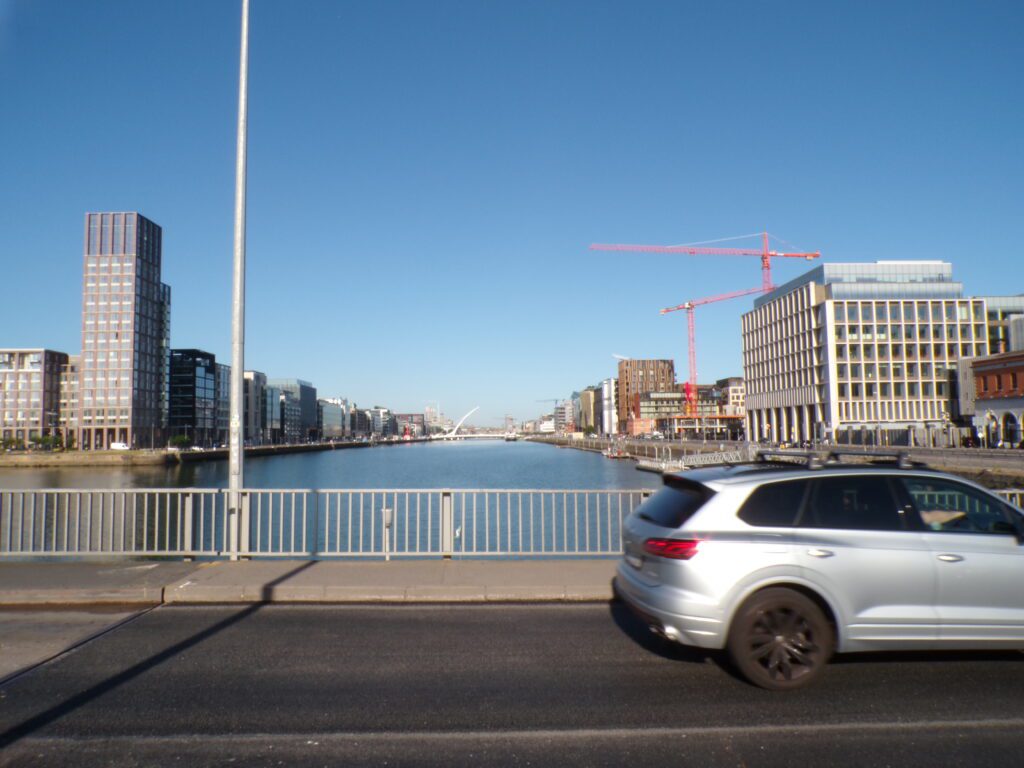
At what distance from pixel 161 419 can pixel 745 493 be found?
160493 mm

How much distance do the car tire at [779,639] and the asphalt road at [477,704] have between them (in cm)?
17

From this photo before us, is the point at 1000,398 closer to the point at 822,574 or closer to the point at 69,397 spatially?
the point at 822,574

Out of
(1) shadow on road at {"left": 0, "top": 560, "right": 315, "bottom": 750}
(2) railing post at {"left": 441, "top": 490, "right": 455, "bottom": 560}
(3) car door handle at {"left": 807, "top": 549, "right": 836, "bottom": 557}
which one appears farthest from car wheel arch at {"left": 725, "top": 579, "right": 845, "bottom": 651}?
(2) railing post at {"left": 441, "top": 490, "right": 455, "bottom": 560}

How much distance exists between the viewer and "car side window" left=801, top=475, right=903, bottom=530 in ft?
19.0

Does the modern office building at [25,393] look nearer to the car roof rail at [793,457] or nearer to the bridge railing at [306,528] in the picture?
the bridge railing at [306,528]

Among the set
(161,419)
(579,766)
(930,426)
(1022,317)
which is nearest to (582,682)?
(579,766)

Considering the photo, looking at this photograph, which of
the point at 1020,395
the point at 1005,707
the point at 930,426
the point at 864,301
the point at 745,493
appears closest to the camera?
the point at 1005,707

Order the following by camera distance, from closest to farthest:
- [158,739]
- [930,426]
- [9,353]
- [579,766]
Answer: [579,766] → [158,739] → [930,426] → [9,353]

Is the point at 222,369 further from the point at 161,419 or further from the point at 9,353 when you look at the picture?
the point at 9,353

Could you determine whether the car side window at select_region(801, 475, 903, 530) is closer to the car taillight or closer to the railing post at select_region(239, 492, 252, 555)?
the car taillight

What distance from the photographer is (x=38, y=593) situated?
8719 millimetres

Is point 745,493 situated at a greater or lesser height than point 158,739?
greater

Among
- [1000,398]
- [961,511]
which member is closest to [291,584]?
[961,511]

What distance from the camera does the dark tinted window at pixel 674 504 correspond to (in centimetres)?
591
